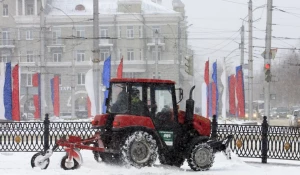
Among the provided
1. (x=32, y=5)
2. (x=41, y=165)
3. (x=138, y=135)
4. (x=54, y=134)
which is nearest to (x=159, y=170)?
(x=138, y=135)

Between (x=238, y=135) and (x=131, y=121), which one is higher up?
(x=131, y=121)

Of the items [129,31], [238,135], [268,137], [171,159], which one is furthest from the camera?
[129,31]

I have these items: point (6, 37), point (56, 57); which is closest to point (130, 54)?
point (56, 57)

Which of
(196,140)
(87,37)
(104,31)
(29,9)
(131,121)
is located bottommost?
(196,140)

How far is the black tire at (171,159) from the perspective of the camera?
1362 cm

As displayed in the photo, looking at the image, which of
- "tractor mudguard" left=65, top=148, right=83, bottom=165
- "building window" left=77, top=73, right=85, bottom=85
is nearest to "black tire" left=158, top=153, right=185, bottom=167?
"tractor mudguard" left=65, top=148, right=83, bottom=165

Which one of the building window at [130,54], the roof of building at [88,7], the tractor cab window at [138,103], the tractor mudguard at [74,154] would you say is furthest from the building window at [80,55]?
the tractor mudguard at [74,154]

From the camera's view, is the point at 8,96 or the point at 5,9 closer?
the point at 8,96

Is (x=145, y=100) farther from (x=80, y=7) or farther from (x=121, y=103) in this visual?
(x=80, y=7)

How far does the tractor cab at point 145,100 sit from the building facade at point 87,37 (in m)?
47.3

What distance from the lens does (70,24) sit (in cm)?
6291

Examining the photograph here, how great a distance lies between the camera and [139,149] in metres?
12.8

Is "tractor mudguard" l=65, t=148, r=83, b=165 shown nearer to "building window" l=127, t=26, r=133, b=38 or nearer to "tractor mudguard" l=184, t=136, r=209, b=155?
"tractor mudguard" l=184, t=136, r=209, b=155

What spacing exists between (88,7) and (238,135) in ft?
158
